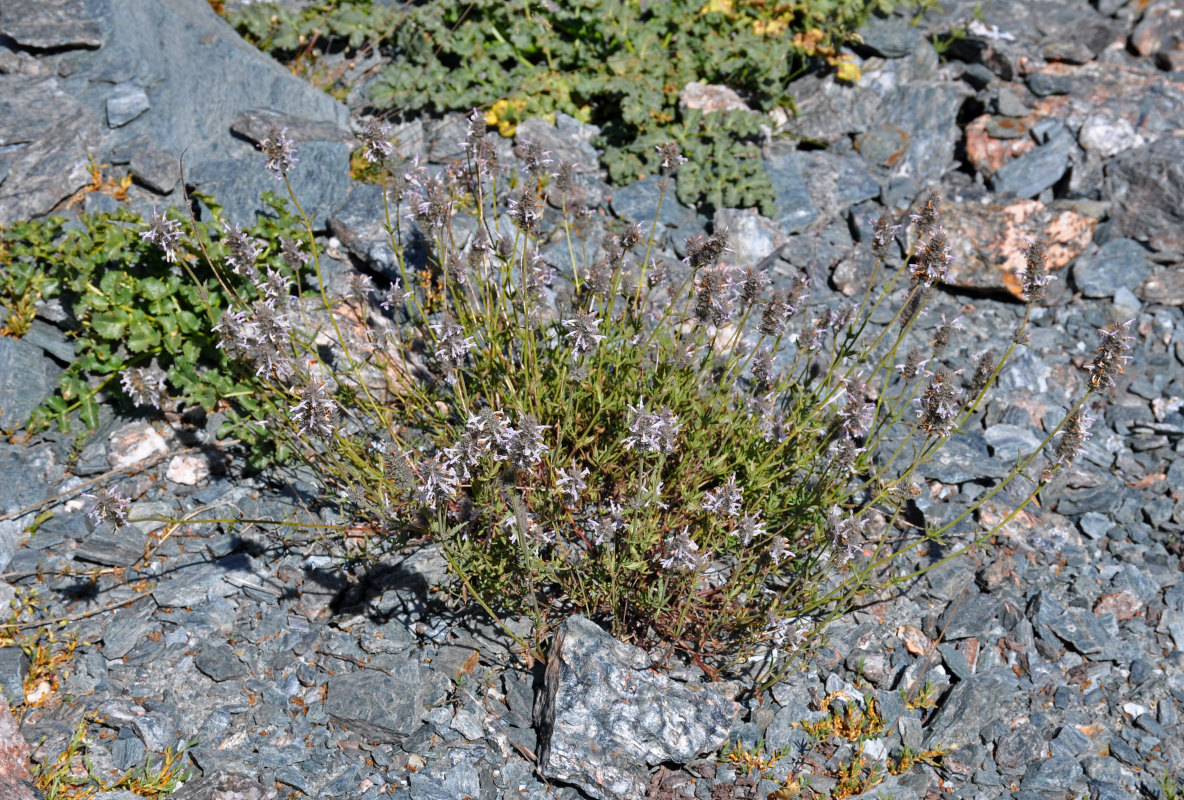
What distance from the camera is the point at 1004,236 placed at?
7.45 metres

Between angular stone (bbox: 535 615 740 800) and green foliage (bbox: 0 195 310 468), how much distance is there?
245 cm

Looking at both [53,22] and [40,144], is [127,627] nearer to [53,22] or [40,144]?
[40,144]

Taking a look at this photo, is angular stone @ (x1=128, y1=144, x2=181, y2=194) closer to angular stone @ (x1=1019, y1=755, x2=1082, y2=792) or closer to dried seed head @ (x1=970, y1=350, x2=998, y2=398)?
dried seed head @ (x1=970, y1=350, x2=998, y2=398)

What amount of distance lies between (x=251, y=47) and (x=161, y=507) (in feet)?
15.0

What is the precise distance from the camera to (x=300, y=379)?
4656mm

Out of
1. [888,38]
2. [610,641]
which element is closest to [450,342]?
[610,641]

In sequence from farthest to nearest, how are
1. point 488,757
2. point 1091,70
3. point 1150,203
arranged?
point 1091,70, point 1150,203, point 488,757

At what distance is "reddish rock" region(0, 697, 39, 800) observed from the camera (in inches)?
151

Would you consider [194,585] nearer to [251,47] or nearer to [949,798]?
[949,798]

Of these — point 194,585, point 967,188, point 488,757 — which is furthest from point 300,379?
point 967,188

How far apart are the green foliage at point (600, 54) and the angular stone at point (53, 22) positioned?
4.77 ft

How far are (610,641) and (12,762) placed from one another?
278 cm

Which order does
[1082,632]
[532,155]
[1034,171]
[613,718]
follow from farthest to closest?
[1034,171] → [1082,632] → [532,155] → [613,718]

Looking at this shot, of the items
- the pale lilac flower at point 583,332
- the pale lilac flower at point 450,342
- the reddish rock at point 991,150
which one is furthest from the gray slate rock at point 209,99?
the reddish rock at point 991,150
